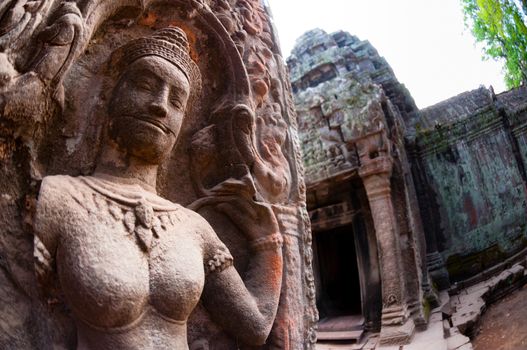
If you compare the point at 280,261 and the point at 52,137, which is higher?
the point at 52,137

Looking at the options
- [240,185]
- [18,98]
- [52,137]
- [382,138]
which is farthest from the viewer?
→ [382,138]

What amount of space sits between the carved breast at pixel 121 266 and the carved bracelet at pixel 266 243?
15.0 inches

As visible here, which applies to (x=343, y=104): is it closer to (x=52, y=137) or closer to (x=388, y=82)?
(x=388, y=82)

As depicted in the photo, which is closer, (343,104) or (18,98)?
(18,98)

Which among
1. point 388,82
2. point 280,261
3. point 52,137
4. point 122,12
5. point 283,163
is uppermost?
point 388,82

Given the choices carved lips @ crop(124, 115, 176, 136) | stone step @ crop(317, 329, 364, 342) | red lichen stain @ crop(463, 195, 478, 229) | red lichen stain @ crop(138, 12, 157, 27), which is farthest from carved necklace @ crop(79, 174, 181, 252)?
red lichen stain @ crop(463, 195, 478, 229)

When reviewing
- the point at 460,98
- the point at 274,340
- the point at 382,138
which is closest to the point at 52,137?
the point at 274,340

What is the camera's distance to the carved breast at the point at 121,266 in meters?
1.37

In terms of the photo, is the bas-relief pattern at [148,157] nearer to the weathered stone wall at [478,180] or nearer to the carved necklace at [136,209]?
the carved necklace at [136,209]

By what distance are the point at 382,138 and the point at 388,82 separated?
396cm

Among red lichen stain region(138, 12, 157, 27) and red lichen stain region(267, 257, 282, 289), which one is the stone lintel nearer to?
red lichen stain region(267, 257, 282, 289)

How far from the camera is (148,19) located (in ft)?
7.47

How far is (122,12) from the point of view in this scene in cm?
209

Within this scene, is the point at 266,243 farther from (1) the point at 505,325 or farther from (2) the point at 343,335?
(2) the point at 343,335
